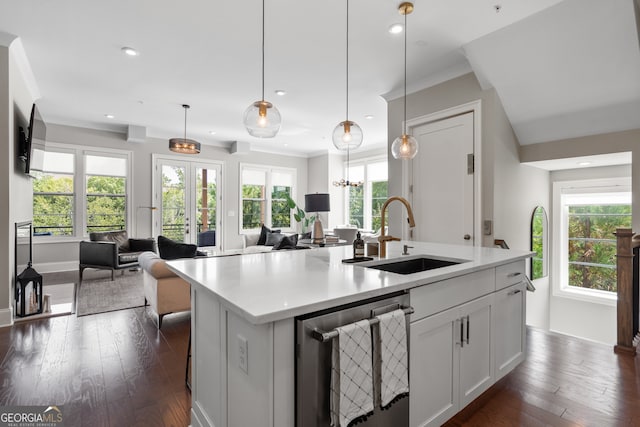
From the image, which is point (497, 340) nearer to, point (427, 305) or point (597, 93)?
point (427, 305)

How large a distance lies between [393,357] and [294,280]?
20.4 inches

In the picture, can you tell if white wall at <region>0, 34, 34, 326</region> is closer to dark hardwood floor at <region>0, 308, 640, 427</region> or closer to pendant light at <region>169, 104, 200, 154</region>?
dark hardwood floor at <region>0, 308, 640, 427</region>

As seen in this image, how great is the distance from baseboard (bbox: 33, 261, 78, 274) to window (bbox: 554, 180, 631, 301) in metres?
8.25

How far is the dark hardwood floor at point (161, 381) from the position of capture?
191 cm

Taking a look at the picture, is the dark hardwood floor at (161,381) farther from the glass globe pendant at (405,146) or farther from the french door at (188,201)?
the french door at (188,201)

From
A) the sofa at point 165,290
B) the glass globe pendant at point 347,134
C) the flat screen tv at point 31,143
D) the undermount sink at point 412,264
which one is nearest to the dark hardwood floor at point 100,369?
the sofa at point 165,290

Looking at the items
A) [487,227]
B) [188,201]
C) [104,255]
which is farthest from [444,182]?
[188,201]

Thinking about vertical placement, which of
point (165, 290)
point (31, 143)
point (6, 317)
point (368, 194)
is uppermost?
point (31, 143)

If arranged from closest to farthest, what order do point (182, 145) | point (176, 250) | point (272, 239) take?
point (176, 250) < point (182, 145) < point (272, 239)

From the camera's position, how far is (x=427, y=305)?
1.55 meters

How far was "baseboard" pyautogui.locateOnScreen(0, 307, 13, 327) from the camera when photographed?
3.29m

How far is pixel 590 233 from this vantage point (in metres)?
4.62

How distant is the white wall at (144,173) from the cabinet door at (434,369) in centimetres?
667

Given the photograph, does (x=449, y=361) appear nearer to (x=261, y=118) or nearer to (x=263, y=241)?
(x=261, y=118)
